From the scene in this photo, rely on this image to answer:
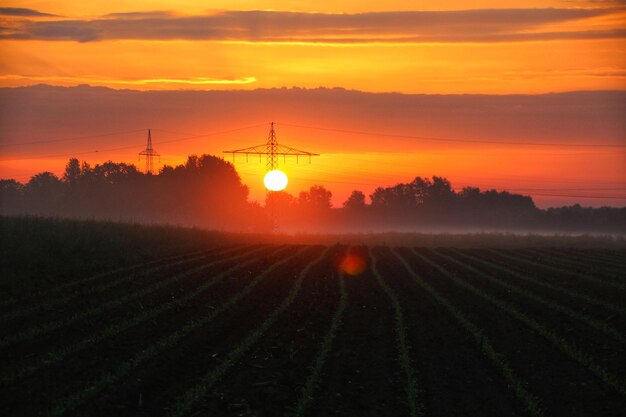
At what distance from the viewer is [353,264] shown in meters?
35.2

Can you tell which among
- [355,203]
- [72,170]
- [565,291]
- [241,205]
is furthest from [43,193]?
[565,291]

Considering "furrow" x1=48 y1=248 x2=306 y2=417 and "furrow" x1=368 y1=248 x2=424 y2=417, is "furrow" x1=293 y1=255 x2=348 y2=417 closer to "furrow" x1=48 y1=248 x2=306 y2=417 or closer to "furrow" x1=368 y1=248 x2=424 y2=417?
"furrow" x1=368 y1=248 x2=424 y2=417

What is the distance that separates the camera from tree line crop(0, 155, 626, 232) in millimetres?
120188

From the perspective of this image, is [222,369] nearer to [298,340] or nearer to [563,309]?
[298,340]

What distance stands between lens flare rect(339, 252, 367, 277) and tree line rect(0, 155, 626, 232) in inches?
1822

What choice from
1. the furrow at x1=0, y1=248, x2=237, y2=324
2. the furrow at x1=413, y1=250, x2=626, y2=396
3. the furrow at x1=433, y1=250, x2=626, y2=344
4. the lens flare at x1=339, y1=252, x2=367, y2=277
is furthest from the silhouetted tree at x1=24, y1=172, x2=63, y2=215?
the furrow at x1=413, y1=250, x2=626, y2=396

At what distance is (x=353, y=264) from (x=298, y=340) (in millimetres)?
18663

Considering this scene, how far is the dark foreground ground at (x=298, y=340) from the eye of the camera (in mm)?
12312

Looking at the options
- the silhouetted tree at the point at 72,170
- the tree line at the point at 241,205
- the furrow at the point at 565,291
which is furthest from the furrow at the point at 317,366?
the silhouetted tree at the point at 72,170

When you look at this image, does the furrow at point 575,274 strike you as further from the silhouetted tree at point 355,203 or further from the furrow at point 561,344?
the silhouetted tree at point 355,203

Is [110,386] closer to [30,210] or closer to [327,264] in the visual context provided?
[327,264]

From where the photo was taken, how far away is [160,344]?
15.8 m

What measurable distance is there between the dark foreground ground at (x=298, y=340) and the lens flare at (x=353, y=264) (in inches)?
36.2

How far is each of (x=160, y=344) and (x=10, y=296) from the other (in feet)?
28.0
